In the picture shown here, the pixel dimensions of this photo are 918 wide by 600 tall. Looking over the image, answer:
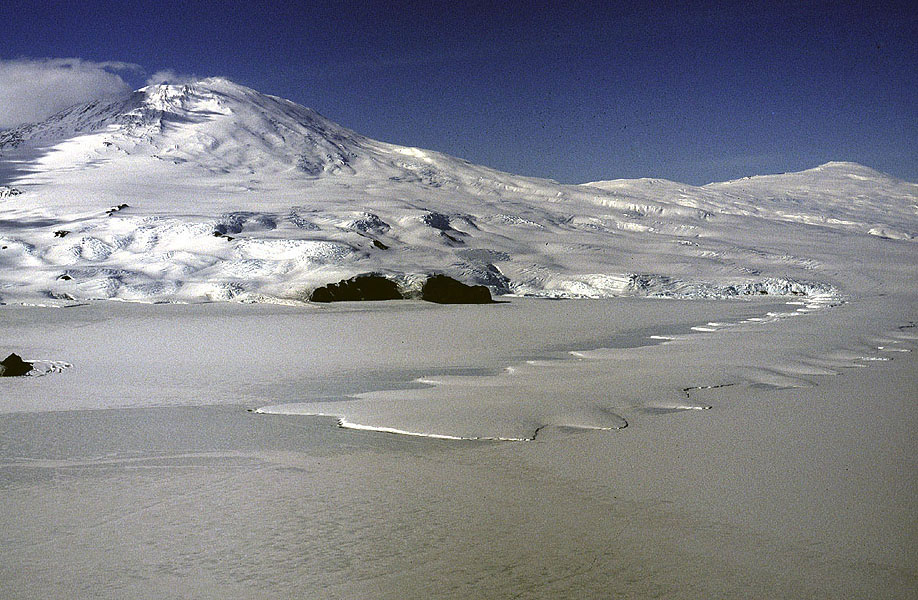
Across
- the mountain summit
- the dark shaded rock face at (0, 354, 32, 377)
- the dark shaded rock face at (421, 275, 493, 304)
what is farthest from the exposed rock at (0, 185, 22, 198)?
the dark shaded rock face at (0, 354, 32, 377)

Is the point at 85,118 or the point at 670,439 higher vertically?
the point at 85,118

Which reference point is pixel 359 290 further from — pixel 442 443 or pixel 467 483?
pixel 467 483

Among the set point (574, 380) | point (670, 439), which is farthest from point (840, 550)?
point (574, 380)

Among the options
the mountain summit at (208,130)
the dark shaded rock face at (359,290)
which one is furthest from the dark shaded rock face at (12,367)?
the mountain summit at (208,130)

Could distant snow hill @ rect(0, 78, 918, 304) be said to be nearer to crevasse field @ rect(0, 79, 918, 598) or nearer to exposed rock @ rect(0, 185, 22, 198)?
exposed rock @ rect(0, 185, 22, 198)

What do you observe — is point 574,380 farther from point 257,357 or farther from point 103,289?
point 103,289

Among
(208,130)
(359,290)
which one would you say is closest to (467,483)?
(359,290)
